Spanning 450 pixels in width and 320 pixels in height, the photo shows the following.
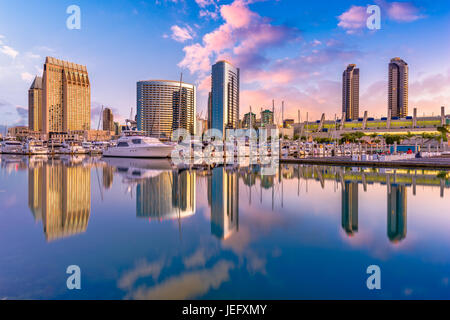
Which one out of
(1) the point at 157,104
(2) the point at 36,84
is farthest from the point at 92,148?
(2) the point at 36,84

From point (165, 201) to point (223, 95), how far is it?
450 ft

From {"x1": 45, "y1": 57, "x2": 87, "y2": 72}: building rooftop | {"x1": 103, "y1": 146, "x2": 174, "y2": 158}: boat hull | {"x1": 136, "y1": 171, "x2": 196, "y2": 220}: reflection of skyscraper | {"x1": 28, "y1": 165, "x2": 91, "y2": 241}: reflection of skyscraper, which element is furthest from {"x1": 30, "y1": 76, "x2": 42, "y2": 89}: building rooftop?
{"x1": 136, "y1": 171, "x2": 196, "y2": 220}: reflection of skyscraper

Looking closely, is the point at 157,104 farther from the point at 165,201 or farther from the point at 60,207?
the point at 60,207

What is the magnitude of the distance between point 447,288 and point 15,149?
325 ft

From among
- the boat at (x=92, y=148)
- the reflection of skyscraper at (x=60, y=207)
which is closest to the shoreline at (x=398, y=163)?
the reflection of skyscraper at (x=60, y=207)

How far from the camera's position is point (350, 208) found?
40.9 ft

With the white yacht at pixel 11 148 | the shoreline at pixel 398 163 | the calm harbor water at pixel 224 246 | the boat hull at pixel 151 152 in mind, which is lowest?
the calm harbor water at pixel 224 246

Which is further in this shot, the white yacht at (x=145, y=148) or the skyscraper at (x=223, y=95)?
the skyscraper at (x=223, y=95)

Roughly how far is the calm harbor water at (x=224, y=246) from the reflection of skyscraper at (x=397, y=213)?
6 centimetres

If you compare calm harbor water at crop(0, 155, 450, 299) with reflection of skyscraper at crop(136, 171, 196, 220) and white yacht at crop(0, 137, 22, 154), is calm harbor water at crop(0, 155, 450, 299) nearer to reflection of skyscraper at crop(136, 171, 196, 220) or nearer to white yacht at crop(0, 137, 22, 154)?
reflection of skyscraper at crop(136, 171, 196, 220)

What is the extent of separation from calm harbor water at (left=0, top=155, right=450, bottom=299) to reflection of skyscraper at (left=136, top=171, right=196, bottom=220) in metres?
0.10

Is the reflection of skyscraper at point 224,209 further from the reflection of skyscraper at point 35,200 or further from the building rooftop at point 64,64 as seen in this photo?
the building rooftop at point 64,64

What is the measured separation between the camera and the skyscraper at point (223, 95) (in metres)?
146
